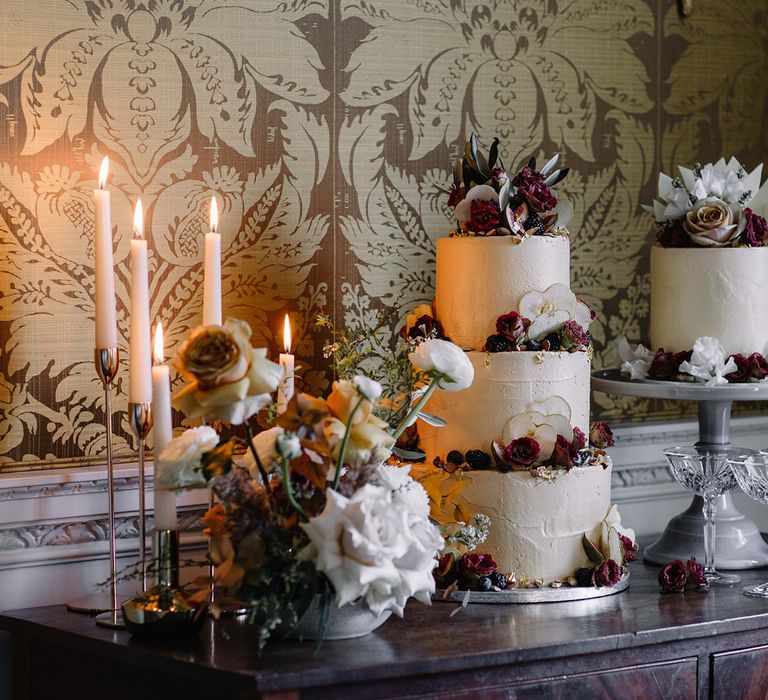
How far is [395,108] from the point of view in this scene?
7.04 ft

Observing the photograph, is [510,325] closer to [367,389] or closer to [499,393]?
[499,393]

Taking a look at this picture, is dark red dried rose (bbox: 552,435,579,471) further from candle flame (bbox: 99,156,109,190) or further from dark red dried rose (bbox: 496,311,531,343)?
candle flame (bbox: 99,156,109,190)

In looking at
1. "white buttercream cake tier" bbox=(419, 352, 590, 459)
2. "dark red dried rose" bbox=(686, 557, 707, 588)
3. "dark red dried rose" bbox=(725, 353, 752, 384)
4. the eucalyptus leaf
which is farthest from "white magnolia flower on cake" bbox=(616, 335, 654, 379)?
the eucalyptus leaf

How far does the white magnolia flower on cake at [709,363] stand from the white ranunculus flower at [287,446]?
2.69ft

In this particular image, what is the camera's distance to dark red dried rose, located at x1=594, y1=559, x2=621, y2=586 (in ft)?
6.03

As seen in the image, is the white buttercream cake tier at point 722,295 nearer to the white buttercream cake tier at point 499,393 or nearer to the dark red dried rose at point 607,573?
the white buttercream cake tier at point 499,393

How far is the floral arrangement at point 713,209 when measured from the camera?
204cm

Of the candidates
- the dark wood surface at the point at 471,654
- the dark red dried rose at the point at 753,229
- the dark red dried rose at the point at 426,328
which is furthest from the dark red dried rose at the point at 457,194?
the dark wood surface at the point at 471,654

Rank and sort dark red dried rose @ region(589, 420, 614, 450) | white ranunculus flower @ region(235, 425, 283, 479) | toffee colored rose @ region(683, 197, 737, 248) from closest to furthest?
white ranunculus flower @ region(235, 425, 283, 479)
dark red dried rose @ region(589, 420, 614, 450)
toffee colored rose @ region(683, 197, 737, 248)

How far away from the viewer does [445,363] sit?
1.67 metres

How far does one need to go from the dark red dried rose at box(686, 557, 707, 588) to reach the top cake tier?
1.56ft

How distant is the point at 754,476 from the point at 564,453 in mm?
330

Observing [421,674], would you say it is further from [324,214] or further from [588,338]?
[324,214]

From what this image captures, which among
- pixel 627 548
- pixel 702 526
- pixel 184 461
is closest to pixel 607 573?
pixel 627 548
